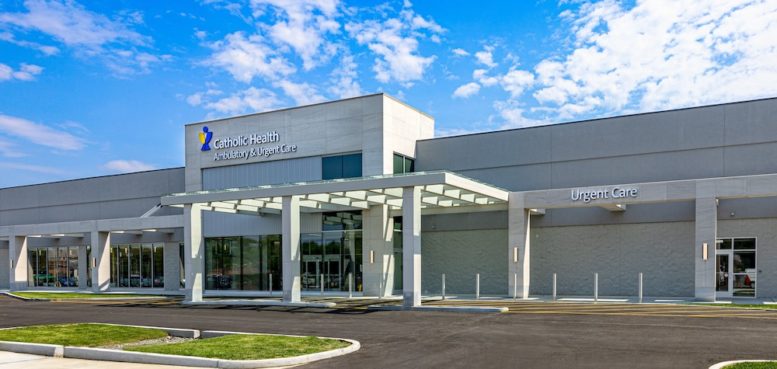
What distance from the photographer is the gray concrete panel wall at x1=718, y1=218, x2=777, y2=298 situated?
24781 mm

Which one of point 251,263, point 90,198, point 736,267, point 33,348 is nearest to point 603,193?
point 736,267

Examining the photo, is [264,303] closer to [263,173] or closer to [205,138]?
[263,173]

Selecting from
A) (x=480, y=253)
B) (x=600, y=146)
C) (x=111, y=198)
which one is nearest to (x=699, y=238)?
(x=600, y=146)

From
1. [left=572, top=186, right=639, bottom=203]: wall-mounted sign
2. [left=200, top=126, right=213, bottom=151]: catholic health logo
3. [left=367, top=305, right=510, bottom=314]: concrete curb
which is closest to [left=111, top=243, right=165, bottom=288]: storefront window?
[left=200, top=126, right=213, bottom=151]: catholic health logo

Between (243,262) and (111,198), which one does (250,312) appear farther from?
(111,198)

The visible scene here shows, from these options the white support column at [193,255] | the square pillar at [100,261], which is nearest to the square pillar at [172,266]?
the square pillar at [100,261]

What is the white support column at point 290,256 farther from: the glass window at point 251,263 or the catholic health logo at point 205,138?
the catholic health logo at point 205,138

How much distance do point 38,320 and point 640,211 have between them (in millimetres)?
23227

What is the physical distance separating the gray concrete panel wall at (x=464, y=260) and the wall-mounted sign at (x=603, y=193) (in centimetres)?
536

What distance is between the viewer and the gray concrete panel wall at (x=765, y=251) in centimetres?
2478

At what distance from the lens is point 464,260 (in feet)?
102

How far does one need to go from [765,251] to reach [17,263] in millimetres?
43314

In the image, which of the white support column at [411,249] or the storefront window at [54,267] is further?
the storefront window at [54,267]

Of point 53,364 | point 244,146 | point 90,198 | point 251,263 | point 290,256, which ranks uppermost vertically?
point 244,146
